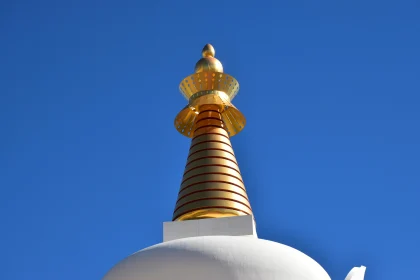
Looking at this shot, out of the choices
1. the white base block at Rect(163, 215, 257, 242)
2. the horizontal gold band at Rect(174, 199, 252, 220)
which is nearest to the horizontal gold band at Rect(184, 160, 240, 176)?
the horizontal gold band at Rect(174, 199, 252, 220)

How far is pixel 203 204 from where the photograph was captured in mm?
14133

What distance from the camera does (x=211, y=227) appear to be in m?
13.4

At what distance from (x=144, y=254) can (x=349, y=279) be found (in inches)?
145

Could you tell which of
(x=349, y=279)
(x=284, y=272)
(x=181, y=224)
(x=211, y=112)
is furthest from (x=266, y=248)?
(x=211, y=112)

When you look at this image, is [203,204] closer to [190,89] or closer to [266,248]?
[266,248]

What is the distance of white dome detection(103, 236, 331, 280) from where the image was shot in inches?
435

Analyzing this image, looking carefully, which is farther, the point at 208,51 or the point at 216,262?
the point at 208,51

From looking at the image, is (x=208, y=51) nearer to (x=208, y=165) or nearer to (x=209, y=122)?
(x=209, y=122)

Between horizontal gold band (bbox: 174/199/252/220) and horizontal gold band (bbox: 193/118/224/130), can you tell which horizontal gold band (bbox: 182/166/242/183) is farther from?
horizontal gold band (bbox: 193/118/224/130)

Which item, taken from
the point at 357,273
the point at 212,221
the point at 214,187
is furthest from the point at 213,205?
the point at 357,273

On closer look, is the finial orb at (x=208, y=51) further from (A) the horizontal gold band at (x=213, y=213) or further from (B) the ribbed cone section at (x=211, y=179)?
(A) the horizontal gold band at (x=213, y=213)

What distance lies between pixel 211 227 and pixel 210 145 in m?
2.72

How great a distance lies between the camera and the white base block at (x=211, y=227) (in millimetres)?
13250

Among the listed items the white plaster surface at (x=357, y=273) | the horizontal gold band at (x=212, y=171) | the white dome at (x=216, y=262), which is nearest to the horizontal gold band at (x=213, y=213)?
the horizontal gold band at (x=212, y=171)
